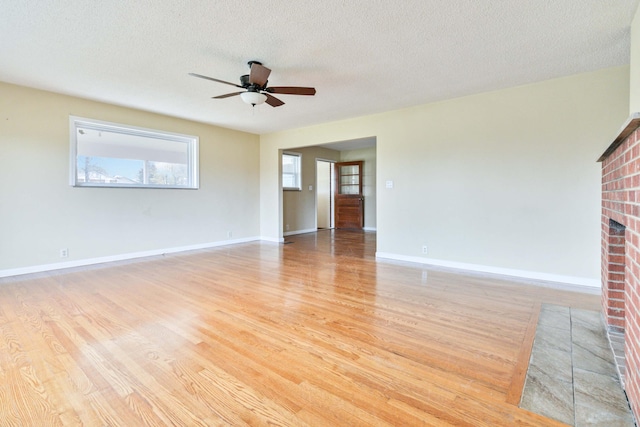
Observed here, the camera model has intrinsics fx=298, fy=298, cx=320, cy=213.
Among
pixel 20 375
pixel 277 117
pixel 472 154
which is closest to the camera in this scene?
pixel 20 375

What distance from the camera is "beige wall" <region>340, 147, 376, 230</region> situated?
8992 mm

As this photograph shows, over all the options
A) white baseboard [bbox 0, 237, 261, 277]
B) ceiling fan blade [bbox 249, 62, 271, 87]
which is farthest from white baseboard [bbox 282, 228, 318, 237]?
ceiling fan blade [bbox 249, 62, 271, 87]

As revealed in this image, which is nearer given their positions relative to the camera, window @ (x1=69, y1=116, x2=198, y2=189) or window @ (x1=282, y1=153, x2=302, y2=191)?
window @ (x1=69, y1=116, x2=198, y2=189)

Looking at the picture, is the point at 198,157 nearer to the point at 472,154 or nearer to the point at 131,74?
the point at 131,74

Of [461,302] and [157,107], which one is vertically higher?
[157,107]

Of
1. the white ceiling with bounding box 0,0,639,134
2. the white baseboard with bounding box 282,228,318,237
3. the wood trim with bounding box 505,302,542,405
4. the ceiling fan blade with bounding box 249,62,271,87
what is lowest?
the wood trim with bounding box 505,302,542,405

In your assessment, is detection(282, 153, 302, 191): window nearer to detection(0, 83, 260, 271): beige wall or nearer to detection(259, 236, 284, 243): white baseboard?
detection(259, 236, 284, 243): white baseboard

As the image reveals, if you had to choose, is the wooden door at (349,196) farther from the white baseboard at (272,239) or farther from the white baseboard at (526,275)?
the white baseboard at (526,275)

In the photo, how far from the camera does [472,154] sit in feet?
13.7

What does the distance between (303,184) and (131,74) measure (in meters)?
5.03

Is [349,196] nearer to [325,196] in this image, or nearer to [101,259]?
[325,196]

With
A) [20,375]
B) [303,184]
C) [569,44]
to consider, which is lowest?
[20,375]

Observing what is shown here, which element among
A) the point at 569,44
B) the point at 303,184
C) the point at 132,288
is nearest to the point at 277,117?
the point at 303,184

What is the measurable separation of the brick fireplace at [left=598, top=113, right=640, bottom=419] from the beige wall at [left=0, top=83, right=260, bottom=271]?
5.86 meters
